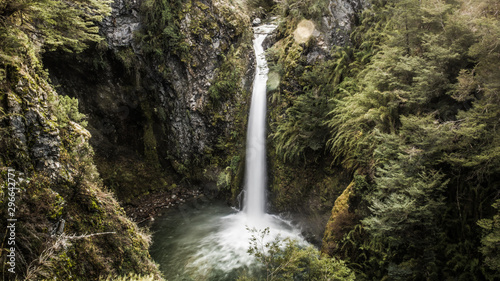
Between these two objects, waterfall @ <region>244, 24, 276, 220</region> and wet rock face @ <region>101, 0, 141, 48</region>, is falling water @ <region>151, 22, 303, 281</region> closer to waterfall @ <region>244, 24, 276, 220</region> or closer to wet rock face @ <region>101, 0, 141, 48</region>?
waterfall @ <region>244, 24, 276, 220</region>

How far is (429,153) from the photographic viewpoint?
4.35 m

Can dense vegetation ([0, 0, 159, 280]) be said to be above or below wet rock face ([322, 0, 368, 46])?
below

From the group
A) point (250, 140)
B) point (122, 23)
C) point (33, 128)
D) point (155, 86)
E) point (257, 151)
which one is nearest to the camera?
point (33, 128)

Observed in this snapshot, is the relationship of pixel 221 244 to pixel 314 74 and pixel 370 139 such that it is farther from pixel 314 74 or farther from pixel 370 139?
pixel 314 74

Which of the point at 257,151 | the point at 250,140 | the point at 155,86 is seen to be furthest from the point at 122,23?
the point at 257,151

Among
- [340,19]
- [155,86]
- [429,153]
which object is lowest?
[429,153]

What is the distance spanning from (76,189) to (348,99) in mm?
7410

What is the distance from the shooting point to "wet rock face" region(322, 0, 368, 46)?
31.2ft

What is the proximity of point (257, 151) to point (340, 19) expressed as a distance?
687 centimetres

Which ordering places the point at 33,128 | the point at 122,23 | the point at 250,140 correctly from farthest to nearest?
the point at 250,140
the point at 122,23
the point at 33,128

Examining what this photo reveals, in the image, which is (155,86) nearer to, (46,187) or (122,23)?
(122,23)

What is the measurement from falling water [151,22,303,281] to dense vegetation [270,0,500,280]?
3435 mm

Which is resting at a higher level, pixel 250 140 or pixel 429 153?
pixel 250 140

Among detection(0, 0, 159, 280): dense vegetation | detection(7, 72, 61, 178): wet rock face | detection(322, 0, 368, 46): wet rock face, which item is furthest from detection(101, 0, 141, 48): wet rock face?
detection(322, 0, 368, 46): wet rock face
